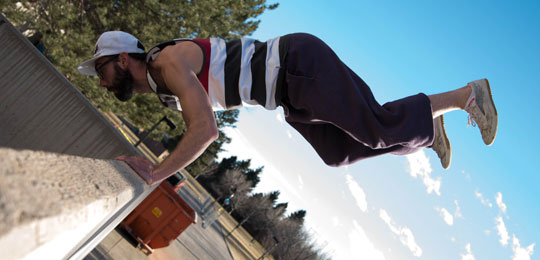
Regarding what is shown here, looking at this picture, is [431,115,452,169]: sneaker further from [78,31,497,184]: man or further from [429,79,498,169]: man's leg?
[78,31,497,184]: man

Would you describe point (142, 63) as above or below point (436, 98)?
below

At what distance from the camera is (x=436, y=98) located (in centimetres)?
277

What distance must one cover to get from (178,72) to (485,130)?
91.1 inches

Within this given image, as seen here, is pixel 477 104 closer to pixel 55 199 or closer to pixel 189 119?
pixel 189 119

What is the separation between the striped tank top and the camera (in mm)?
2523

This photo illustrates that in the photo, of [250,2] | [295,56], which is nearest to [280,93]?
[295,56]

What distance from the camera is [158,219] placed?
9398 mm

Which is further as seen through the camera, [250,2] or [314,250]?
[314,250]

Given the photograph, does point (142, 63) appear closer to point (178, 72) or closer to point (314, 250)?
point (178, 72)

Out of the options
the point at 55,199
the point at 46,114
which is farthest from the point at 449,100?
the point at 46,114

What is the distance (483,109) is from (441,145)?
42 cm

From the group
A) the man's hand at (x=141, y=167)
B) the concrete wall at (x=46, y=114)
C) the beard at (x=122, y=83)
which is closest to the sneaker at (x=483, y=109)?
the man's hand at (x=141, y=167)

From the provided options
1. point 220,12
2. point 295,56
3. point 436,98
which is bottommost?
point 295,56

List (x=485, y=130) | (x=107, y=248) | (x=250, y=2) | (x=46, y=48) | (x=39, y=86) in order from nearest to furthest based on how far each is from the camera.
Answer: (x=485, y=130) < (x=39, y=86) < (x=107, y=248) < (x=46, y=48) < (x=250, y=2)
